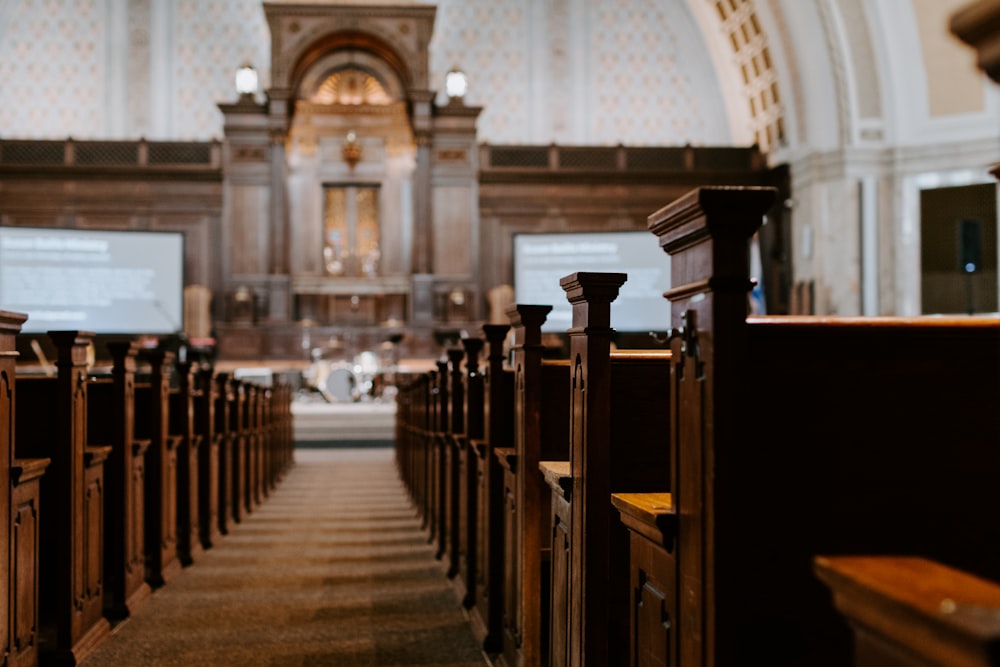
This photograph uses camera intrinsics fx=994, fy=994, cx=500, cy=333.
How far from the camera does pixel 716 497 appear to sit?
5.37ft

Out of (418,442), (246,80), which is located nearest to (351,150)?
(246,80)

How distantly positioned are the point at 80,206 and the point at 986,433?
15822 millimetres

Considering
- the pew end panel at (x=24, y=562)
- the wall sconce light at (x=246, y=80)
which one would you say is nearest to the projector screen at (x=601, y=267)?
the wall sconce light at (x=246, y=80)

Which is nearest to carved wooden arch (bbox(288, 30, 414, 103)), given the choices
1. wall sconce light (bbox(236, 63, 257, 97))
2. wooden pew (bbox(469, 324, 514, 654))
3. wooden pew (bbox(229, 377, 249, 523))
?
wall sconce light (bbox(236, 63, 257, 97))

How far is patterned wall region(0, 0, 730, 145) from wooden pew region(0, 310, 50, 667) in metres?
14.8

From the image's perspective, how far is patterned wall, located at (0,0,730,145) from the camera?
679 inches

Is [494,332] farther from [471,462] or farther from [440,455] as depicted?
[440,455]

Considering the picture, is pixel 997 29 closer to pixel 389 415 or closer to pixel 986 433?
pixel 986 433

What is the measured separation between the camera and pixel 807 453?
5.49 ft

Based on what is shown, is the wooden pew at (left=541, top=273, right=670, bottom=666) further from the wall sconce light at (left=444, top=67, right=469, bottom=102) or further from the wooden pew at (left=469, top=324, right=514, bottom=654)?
the wall sconce light at (left=444, top=67, right=469, bottom=102)

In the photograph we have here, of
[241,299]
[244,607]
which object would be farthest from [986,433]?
[241,299]

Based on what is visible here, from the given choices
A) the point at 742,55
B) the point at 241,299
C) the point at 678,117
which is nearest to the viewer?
the point at 241,299

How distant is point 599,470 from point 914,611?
1.49 metres

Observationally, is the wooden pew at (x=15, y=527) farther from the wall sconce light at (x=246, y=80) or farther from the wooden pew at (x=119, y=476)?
the wall sconce light at (x=246, y=80)
